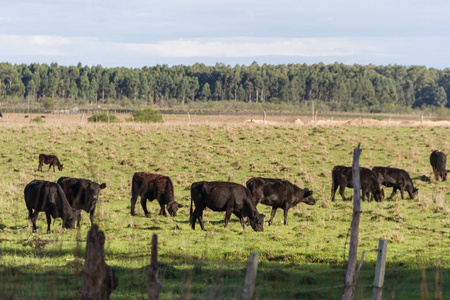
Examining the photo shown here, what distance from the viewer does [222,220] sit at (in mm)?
18016

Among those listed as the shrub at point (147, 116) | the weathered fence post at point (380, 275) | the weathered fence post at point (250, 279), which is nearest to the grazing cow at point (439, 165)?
the weathered fence post at point (380, 275)

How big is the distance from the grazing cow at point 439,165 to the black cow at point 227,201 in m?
13.0

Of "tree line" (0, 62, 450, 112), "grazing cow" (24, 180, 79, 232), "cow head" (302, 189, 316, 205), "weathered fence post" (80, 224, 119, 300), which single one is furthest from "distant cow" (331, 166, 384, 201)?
"tree line" (0, 62, 450, 112)

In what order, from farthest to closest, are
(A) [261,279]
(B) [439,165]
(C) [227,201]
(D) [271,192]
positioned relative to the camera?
(B) [439,165] < (D) [271,192] < (C) [227,201] < (A) [261,279]

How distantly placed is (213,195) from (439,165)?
582 inches

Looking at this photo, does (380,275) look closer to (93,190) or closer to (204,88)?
(93,190)

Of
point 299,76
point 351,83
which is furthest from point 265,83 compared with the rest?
point 351,83

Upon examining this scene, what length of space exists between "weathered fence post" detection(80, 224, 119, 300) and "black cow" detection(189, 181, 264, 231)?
11430mm

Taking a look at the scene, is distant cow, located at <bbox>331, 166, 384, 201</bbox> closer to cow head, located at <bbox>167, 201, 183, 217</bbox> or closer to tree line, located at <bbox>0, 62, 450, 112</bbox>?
cow head, located at <bbox>167, 201, 183, 217</bbox>

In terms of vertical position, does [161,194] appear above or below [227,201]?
below

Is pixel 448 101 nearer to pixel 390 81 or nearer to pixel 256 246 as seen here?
pixel 390 81

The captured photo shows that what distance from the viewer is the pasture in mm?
9742

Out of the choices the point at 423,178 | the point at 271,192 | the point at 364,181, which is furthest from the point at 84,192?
the point at 423,178

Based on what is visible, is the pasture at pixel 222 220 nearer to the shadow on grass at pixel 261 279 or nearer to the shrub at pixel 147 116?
the shadow on grass at pixel 261 279
